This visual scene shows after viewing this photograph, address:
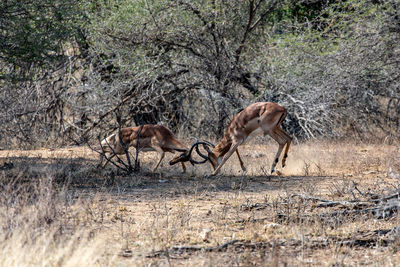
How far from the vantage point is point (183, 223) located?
235 inches

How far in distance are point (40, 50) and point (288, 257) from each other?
271 inches

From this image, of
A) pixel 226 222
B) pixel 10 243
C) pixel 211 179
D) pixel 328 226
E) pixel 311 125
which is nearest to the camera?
pixel 10 243

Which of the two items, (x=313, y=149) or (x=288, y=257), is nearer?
(x=288, y=257)

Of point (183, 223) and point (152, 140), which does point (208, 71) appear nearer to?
point (152, 140)

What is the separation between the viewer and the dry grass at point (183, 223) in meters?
4.65

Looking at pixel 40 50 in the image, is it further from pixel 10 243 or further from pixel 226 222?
pixel 10 243

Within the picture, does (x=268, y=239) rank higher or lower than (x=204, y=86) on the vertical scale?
lower

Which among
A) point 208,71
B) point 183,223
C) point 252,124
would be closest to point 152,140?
point 252,124

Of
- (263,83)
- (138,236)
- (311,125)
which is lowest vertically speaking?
(138,236)

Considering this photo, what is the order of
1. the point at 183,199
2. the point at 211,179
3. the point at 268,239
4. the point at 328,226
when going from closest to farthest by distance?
the point at 268,239
the point at 328,226
the point at 183,199
the point at 211,179

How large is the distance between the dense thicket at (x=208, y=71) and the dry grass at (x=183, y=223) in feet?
15.6

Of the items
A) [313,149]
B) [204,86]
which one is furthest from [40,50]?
[313,149]

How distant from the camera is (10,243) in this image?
4.40 m

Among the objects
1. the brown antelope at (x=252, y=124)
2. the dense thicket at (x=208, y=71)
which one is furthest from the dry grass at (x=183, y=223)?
the dense thicket at (x=208, y=71)
